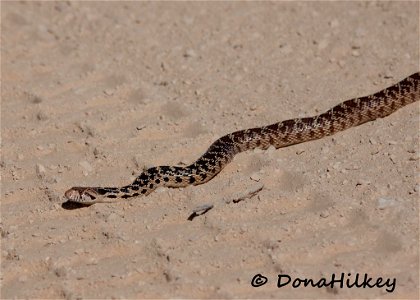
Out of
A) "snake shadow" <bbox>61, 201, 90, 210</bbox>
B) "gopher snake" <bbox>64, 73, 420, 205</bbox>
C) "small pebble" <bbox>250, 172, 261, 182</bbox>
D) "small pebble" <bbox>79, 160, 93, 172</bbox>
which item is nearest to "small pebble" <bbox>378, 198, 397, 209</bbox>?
"small pebble" <bbox>250, 172, 261, 182</bbox>

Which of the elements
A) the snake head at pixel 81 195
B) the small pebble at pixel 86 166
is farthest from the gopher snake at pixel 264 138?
the small pebble at pixel 86 166

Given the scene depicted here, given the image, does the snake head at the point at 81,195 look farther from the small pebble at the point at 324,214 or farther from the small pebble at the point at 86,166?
the small pebble at the point at 324,214

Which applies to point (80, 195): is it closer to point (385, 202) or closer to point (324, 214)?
point (324, 214)

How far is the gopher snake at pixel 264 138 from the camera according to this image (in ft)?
28.6

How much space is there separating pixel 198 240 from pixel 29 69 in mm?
4590

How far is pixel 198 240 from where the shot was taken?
25.8ft

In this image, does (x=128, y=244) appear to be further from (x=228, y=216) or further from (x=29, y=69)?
(x=29, y=69)

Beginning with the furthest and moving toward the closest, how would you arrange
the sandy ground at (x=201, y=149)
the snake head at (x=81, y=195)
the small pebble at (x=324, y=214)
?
the snake head at (x=81, y=195) → the small pebble at (x=324, y=214) → the sandy ground at (x=201, y=149)

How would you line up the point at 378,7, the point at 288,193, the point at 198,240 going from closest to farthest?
the point at 198,240, the point at 288,193, the point at 378,7

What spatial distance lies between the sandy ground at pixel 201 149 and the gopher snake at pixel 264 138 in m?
0.14

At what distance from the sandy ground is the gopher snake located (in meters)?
0.14

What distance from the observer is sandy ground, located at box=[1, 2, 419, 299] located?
24.6 feet

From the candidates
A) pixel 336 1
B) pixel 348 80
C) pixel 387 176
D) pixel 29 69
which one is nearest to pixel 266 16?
pixel 336 1

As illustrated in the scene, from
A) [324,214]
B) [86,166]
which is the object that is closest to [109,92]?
[86,166]
